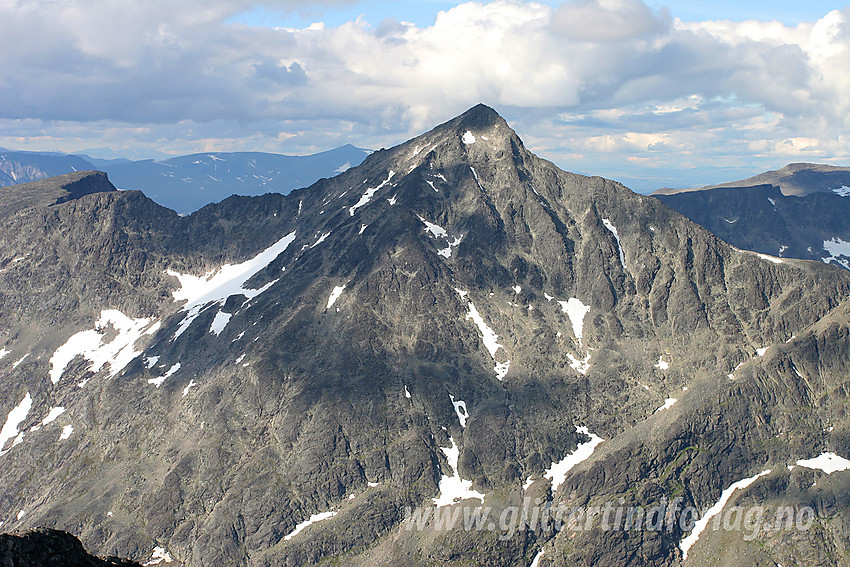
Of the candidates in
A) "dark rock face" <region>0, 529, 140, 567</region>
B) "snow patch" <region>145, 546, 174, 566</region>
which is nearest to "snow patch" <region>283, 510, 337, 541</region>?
"snow patch" <region>145, 546, 174, 566</region>

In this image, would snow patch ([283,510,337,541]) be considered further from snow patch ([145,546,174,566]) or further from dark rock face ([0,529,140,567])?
dark rock face ([0,529,140,567])

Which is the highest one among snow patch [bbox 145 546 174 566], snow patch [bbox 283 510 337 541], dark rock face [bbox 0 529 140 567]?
dark rock face [bbox 0 529 140 567]

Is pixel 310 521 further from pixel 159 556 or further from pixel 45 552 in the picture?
pixel 45 552

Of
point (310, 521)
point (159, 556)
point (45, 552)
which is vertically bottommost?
point (159, 556)

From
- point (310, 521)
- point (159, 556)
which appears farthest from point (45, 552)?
point (159, 556)

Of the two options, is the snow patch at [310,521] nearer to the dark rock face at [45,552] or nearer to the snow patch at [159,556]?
the snow patch at [159,556]

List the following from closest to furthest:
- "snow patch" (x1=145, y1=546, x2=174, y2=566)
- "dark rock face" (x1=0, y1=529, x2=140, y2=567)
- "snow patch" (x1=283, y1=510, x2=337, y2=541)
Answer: "dark rock face" (x1=0, y1=529, x2=140, y2=567)
"snow patch" (x1=145, y1=546, x2=174, y2=566)
"snow patch" (x1=283, y1=510, x2=337, y2=541)

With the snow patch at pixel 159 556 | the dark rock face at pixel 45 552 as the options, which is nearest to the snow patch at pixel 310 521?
the snow patch at pixel 159 556
